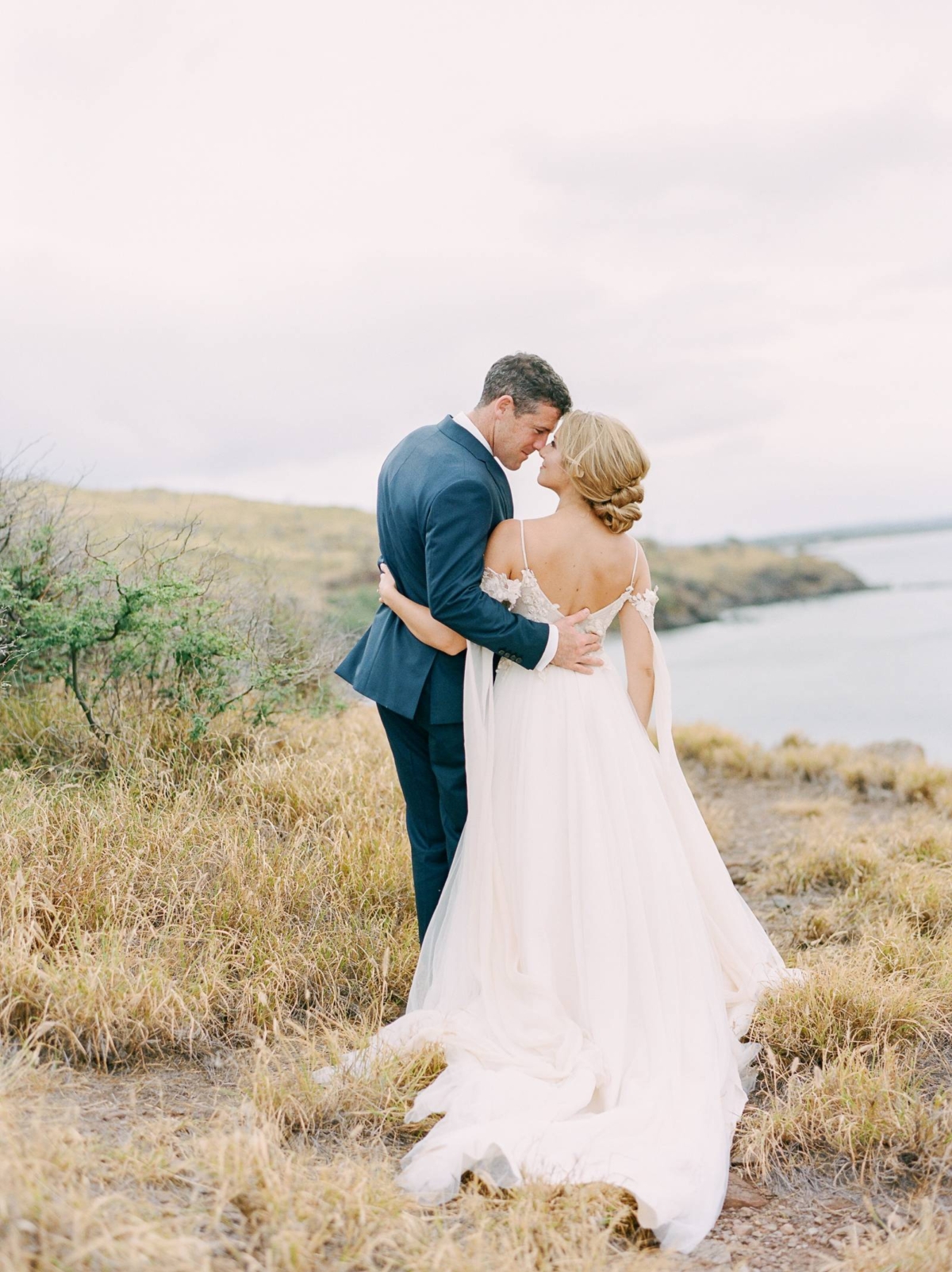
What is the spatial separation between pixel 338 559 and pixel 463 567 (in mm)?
25230

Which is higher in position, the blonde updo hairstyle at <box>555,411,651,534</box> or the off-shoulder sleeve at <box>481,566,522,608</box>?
the blonde updo hairstyle at <box>555,411,651,534</box>

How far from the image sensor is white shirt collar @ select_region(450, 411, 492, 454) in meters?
3.90

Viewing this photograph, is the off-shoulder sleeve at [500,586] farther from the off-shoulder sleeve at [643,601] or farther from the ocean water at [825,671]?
the ocean water at [825,671]

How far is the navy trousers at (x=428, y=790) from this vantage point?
158 inches

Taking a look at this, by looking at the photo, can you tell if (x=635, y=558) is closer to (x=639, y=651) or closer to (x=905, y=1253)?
(x=639, y=651)

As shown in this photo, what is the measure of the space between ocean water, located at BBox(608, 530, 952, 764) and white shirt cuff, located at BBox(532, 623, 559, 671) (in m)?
8.82

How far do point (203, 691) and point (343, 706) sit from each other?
161 centimetres

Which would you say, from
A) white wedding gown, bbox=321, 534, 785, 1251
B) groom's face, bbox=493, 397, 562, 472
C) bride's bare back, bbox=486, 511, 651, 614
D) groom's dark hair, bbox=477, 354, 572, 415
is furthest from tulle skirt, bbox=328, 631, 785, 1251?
groom's dark hair, bbox=477, 354, 572, 415

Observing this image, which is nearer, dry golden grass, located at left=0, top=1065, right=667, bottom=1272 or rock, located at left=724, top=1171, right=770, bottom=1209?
dry golden grass, located at left=0, top=1065, right=667, bottom=1272

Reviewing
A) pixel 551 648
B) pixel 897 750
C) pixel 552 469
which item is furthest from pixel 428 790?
pixel 897 750

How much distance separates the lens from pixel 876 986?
12.9 feet

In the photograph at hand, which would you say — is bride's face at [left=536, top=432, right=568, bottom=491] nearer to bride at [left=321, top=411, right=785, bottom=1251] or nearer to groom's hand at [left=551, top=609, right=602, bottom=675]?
bride at [left=321, top=411, right=785, bottom=1251]

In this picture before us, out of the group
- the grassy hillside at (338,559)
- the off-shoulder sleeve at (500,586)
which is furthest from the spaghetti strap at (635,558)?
the grassy hillside at (338,559)

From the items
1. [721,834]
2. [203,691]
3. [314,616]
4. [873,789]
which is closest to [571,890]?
[203,691]
